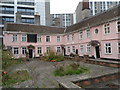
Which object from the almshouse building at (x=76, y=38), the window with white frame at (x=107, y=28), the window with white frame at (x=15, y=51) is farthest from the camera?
the window with white frame at (x=15, y=51)

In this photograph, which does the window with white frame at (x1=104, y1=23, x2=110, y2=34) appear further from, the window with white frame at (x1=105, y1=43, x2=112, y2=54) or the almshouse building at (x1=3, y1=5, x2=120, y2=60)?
the window with white frame at (x1=105, y1=43, x2=112, y2=54)

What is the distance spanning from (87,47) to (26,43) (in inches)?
554

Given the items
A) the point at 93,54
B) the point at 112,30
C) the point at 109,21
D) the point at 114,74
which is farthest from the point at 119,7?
the point at 114,74

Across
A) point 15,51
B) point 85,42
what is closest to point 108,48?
point 85,42

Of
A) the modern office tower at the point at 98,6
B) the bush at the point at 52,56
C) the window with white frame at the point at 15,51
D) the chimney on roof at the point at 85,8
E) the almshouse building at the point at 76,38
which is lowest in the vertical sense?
the bush at the point at 52,56

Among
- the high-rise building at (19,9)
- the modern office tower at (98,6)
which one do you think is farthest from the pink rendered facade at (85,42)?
the modern office tower at (98,6)

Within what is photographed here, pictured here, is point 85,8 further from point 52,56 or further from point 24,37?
point 24,37

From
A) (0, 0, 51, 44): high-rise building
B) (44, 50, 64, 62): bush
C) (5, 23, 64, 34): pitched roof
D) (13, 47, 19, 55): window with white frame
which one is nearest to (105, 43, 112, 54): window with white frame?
(44, 50, 64, 62): bush

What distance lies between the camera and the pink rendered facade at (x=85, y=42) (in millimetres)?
15330

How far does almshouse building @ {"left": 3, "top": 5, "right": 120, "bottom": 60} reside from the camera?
15.6 m

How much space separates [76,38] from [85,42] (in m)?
3.03

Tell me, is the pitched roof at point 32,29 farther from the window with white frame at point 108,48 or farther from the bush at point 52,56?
the window with white frame at point 108,48

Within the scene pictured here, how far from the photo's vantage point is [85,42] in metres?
20.7

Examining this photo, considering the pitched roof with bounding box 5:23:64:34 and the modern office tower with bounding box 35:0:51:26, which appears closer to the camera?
the pitched roof with bounding box 5:23:64:34
